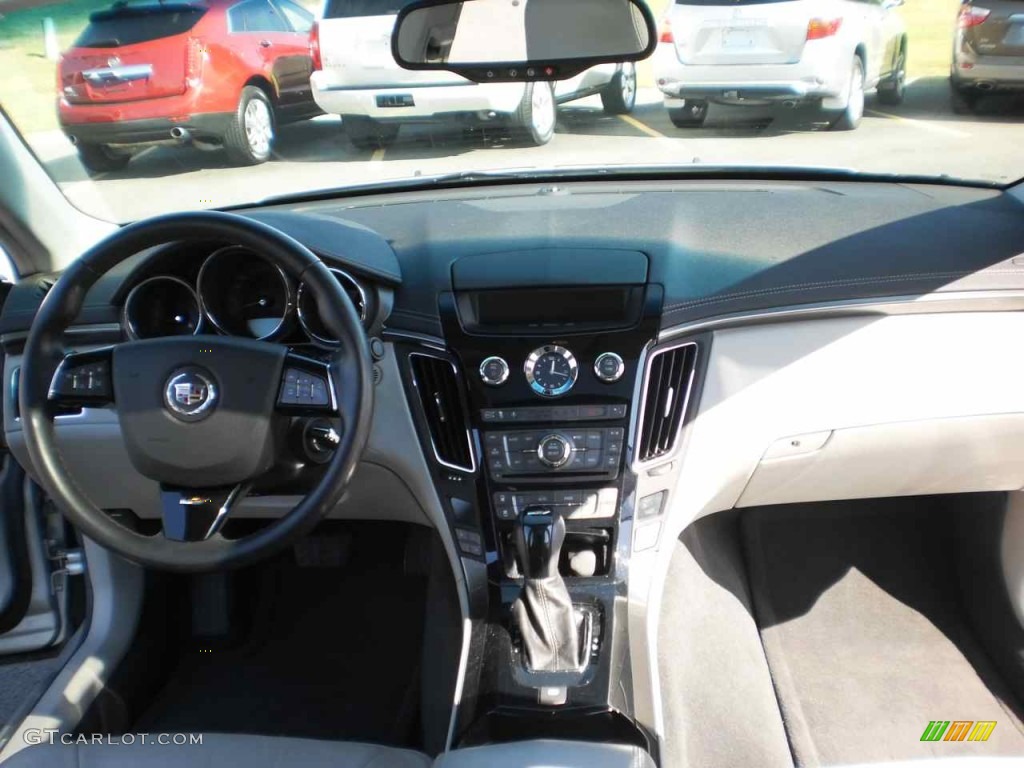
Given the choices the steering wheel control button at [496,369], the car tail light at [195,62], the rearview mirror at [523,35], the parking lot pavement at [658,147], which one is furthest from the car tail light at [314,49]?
the steering wheel control button at [496,369]

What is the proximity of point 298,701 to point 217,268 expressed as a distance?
1469 millimetres

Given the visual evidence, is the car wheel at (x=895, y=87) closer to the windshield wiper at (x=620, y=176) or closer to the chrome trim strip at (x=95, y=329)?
the windshield wiper at (x=620, y=176)

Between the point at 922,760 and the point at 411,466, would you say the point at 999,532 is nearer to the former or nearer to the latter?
the point at 922,760

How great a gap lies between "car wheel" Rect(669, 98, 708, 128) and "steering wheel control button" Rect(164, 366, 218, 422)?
1.64 metres

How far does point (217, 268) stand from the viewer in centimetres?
222

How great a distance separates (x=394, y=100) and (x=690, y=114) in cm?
89

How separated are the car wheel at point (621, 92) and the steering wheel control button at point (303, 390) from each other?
138 centimetres

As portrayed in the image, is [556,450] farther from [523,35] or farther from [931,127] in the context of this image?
[931,127]

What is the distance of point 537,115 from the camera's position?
2.90 m

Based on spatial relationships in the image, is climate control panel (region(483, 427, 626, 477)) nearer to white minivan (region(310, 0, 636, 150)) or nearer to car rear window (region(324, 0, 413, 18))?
white minivan (region(310, 0, 636, 150))

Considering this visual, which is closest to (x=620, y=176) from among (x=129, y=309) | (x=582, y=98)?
(x=582, y=98)

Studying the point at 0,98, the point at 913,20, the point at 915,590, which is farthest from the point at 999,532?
the point at 0,98

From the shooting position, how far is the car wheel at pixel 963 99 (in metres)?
2.81

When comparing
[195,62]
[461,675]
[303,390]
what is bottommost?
[461,675]
